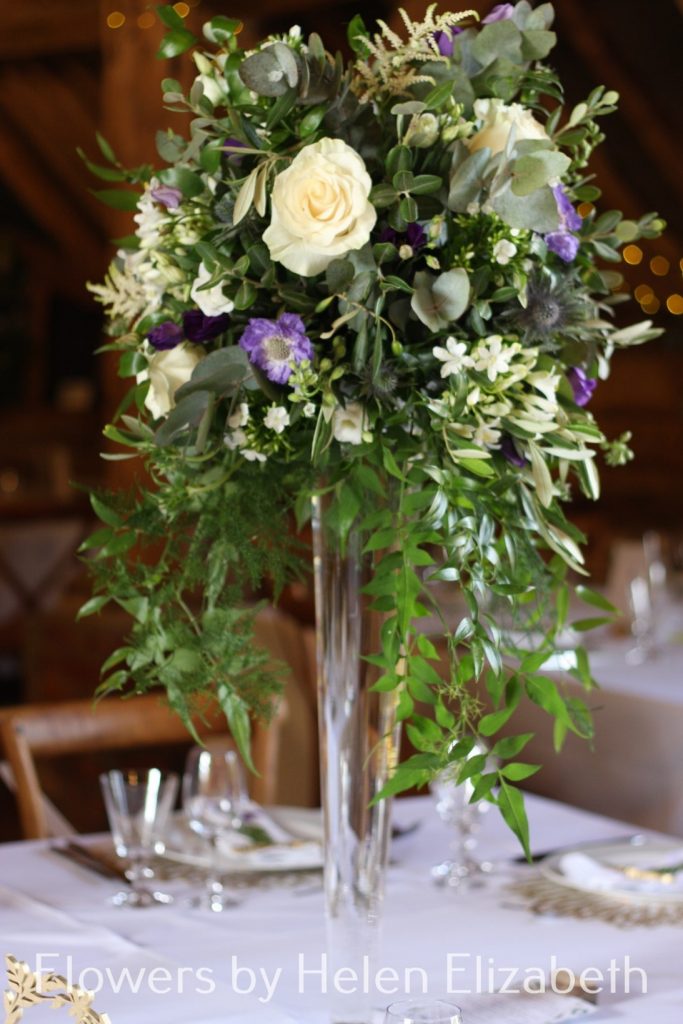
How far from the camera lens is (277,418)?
4.05 feet

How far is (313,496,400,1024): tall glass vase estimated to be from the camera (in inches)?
51.7

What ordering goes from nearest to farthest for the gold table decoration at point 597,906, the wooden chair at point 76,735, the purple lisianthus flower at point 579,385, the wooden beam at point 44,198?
1. the purple lisianthus flower at point 579,385
2. the gold table decoration at point 597,906
3. the wooden chair at point 76,735
4. the wooden beam at point 44,198

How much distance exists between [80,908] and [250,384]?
2.40 feet

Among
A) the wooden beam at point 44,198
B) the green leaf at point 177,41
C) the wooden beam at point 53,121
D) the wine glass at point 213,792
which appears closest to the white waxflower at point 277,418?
the green leaf at point 177,41

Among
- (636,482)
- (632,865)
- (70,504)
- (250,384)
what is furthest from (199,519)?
(636,482)

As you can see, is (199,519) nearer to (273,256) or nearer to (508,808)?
(273,256)

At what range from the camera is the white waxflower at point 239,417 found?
49.3 inches

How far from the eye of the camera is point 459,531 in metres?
1.21

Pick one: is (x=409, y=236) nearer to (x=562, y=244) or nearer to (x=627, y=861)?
(x=562, y=244)

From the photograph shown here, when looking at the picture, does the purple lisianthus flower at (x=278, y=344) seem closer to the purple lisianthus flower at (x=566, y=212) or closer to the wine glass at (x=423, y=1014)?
the purple lisianthus flower at (x=566, y=212)

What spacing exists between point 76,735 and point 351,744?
107 cm

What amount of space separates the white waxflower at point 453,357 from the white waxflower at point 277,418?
134 millimetres

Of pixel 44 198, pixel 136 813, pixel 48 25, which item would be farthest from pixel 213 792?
pixel 44 198

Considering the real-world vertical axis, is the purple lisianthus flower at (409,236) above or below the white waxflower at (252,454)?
above
